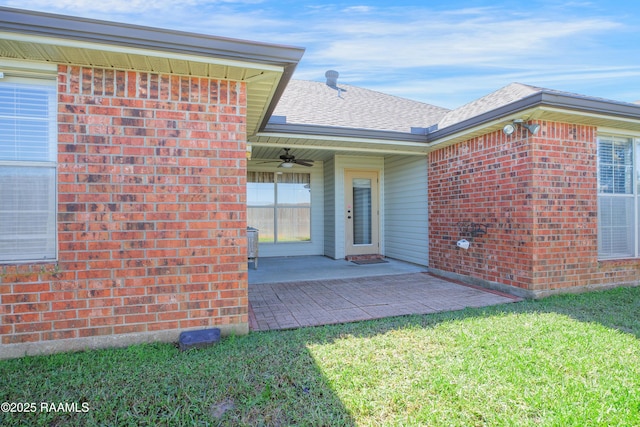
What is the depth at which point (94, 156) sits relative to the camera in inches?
118

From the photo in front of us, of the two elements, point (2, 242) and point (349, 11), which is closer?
point (2, 242)

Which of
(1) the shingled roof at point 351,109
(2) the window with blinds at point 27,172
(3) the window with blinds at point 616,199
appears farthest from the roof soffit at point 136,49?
(3) the window with blinds at point 616,199

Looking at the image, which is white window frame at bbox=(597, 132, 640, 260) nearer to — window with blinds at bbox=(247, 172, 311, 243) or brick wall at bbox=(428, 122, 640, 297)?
brick wall at bbox=(428, 122, 640, 297)

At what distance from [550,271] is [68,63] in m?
6.28

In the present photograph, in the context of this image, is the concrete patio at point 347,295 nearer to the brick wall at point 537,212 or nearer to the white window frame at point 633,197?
the brick wall at point 537,212

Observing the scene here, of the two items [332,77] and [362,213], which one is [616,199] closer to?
[362,213]

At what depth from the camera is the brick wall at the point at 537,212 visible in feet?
15.7

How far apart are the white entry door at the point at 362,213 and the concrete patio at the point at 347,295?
143 centimetres

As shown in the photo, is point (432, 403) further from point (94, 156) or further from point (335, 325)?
point (94, 156)

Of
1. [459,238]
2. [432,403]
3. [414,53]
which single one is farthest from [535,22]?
[432,403]

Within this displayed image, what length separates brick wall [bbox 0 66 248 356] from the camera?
293cm

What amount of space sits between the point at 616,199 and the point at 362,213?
5100mm

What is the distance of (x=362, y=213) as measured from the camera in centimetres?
895

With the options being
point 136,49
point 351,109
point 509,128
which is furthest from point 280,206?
point 136,49
